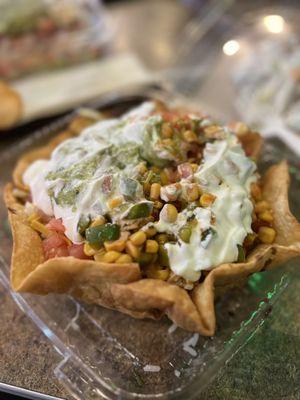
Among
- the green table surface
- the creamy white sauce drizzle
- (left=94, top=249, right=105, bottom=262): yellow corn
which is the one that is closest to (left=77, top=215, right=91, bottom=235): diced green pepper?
the creamy white sauce drizzle

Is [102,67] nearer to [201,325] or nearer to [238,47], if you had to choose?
[238,47]

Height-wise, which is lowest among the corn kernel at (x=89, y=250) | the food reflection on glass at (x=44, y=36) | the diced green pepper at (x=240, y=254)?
the diced green pepper at (x=240, y=254)

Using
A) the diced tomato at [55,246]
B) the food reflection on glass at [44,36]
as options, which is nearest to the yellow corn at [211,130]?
the diced tomato at [55,246]

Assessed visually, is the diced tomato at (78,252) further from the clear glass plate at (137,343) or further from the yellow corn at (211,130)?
the yellow corn at (211,130)

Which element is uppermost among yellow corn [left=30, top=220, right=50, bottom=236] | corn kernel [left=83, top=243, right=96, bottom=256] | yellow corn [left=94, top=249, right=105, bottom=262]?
yellow corn [left=30, top=220, right=50, bottom=236]

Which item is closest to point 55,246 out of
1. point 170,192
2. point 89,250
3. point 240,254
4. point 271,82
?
point 89,250

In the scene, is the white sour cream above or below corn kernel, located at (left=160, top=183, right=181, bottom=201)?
below

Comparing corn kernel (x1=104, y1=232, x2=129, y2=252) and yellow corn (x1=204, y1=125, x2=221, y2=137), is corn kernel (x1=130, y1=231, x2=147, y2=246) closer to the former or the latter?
corn kernel (x1=104, y1=232, x2=129, y2=252)
